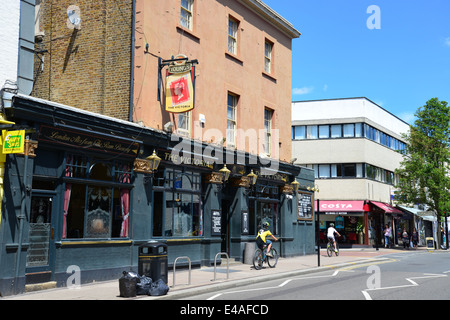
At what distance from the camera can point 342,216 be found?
133ft

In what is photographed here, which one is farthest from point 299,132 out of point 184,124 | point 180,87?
point 180,87

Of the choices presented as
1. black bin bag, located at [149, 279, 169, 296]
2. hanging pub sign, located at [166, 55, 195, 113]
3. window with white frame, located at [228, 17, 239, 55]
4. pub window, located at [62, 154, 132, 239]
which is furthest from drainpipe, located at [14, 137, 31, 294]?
window with white frame, located at [228, 17, 239, 55]

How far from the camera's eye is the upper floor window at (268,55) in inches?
960

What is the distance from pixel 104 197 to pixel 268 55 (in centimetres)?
1291

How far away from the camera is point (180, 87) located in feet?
55.8

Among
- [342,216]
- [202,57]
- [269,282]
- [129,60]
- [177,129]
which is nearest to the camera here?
[269,282]

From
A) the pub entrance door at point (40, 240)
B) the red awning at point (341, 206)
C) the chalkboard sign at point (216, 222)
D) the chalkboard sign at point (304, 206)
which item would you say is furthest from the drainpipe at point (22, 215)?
the red awning at point (341, 206)

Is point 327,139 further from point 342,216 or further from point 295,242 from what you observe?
point 295,242

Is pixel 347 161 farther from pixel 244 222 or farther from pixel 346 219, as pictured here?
pixel 244 222

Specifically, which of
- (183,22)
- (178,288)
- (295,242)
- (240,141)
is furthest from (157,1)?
(295,242)

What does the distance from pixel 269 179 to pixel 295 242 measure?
4156 millimetres

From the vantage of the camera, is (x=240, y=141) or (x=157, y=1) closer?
(x=157, y=1)

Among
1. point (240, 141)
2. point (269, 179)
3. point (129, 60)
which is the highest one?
point (129, 60)

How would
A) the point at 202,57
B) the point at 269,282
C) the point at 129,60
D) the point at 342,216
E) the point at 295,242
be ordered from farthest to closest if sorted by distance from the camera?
the point at 342,216
the point at 295,242
the point at 202,57
the point at 129,60
the point at 269,282
